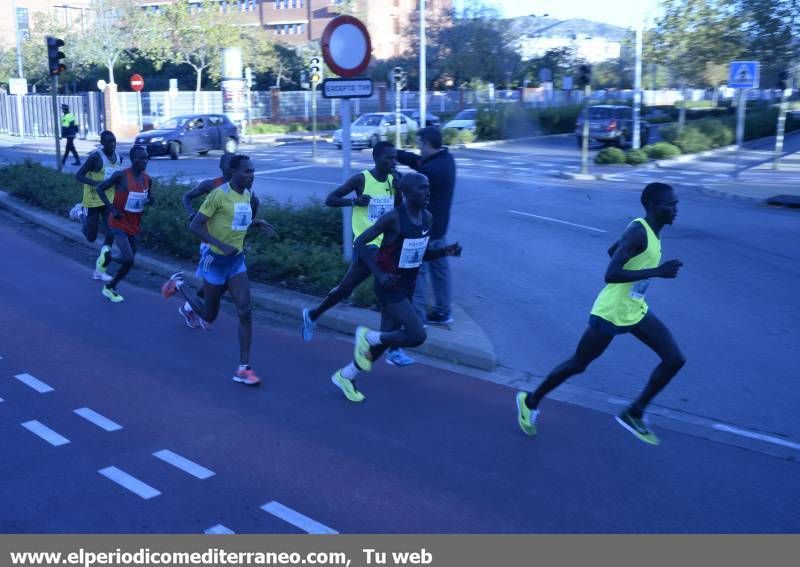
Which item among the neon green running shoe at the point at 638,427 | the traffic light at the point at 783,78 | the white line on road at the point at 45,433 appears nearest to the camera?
the white line on road at the point at 45,433

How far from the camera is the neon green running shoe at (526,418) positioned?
5.98 metres

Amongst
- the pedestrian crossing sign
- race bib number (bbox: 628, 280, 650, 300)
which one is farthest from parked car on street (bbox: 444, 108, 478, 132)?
race bib number (bbox: 628, 280, 650, 300)

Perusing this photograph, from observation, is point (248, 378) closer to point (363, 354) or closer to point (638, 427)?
point (363, 354)

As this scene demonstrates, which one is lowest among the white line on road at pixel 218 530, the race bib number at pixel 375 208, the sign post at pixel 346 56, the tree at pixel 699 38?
the white line on road at pixel 218 530

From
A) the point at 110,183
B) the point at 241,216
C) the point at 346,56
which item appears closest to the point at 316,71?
the point at 110,183

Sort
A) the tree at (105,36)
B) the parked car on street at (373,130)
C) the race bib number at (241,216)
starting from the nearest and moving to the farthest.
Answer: the race bib number at (241,216)
the parked car on street at (373,130)
the tree at (105,36)

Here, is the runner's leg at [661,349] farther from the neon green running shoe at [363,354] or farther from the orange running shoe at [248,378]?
the orange running shoe at [248,378]

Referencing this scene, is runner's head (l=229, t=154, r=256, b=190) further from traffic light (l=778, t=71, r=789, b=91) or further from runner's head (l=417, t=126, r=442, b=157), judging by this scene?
traffic light (l=778, t=71, r=789, b=91)

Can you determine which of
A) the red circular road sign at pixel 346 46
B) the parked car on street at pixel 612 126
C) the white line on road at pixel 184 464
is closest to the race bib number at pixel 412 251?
the white line on road at pixel 184 464

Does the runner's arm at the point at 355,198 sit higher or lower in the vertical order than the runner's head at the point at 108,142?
lower

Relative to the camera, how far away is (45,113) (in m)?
45.1

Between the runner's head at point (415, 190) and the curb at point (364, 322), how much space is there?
1.81m
